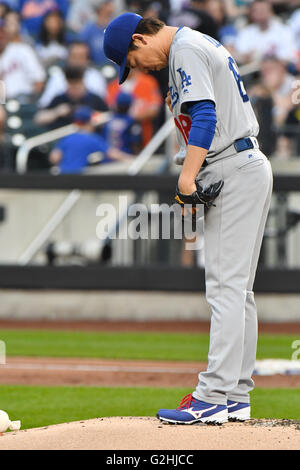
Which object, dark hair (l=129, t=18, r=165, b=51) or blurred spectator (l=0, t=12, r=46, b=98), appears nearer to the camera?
dark hair (l=129, t=18, r=165, b=51)

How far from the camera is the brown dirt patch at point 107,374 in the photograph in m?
7.30

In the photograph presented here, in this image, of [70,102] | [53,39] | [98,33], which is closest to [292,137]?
[70,102]

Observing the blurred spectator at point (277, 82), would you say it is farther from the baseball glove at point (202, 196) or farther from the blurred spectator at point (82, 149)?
the baseball glove at point (202, 196)

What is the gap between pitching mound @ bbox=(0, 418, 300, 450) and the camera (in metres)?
3.96

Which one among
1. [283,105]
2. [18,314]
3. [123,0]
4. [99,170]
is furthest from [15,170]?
[123,0]

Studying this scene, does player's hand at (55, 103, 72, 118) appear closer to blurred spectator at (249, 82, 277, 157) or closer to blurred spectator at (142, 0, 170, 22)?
blurred spectator at (142, 0, 170, 22)

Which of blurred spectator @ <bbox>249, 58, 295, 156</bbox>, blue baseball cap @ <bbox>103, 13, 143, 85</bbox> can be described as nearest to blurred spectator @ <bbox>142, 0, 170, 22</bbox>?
blurred spectator @ <bbox>249, 58, 295, 156</bbox>

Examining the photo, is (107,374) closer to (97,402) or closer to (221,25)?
(97,402)

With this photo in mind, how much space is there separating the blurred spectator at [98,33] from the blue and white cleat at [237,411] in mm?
10642

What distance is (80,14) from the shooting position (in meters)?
16.6

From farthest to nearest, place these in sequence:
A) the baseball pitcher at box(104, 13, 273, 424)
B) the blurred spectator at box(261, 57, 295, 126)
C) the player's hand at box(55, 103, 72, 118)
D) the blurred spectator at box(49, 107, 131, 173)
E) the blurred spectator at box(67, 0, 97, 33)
A: 1. the blurred spectator at box(67, 0, 97, 33)
2. the player's hand at box(55, 103, 72, 118)
3. the blurred spectator at box(261, 57, 295, 126)
4. the blurred spectator at box(49, 107, 131, 173)
5. the baseball pitcher at box(104, 13, 273, 424)

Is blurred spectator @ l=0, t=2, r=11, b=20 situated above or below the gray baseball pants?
above

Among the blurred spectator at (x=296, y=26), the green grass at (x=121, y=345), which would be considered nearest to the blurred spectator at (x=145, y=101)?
the blurred spectator at (x=296, y=26)

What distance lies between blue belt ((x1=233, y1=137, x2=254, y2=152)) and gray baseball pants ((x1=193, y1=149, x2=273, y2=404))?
0.08 ft
